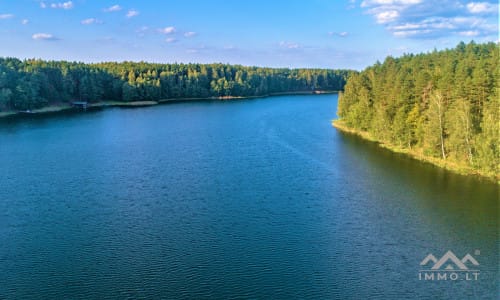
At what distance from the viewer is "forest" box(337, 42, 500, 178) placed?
38.2 m

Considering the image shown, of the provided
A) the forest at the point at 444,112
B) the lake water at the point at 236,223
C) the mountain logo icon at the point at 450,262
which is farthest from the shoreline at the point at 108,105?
the mountain logo icon at the point at 450,262

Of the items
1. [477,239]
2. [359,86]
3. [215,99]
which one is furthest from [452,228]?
[215,99]

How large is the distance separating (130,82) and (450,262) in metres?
107

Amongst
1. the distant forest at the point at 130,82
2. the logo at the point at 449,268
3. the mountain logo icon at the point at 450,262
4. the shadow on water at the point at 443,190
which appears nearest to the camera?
the logo at the point at 449,268

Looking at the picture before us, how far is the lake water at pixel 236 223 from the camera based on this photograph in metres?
20.6

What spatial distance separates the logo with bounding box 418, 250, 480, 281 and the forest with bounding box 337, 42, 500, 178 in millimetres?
17338

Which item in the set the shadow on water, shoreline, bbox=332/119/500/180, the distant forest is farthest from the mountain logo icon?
the distant forest

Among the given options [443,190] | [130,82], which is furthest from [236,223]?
[130,82]

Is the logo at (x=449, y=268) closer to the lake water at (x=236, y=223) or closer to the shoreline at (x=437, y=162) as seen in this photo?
the lake water at (x=236, y=223)

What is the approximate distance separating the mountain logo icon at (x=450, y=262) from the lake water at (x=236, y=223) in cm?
23

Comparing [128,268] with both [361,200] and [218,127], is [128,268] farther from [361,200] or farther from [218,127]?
[218,127]

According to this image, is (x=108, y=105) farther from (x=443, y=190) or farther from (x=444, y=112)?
(x=443, y=190)

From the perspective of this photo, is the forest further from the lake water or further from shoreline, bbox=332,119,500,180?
the lake water

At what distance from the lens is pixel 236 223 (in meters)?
27.6
